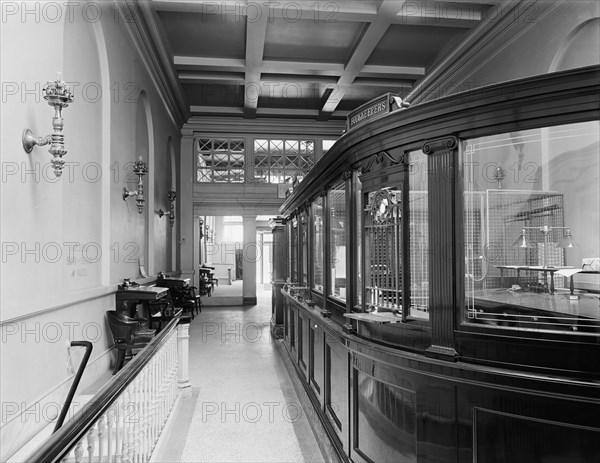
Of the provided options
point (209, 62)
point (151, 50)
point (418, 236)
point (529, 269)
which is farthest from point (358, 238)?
point (209, 62)

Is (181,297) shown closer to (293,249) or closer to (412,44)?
(293,249)

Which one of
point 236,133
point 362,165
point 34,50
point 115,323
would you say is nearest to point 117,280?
point 115,323

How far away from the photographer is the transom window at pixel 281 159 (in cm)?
1275

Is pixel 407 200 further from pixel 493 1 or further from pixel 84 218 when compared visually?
pixel 493 1

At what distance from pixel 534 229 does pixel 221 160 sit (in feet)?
36.7

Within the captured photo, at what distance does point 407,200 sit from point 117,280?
4495 mm

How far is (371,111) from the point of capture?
9.07 feet

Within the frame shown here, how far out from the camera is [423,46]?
845 centimetres

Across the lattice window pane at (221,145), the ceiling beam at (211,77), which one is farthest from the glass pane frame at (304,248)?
the lattice window pane at (221,145)

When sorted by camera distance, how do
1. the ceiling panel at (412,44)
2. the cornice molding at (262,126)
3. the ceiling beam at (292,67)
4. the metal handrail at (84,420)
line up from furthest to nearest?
the cornice molding at (262,126)
the ceiling beam at (292,67)
the ceiling panel at (412,44)
the metal handrail at (84,420)

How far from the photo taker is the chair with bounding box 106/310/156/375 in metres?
5.21

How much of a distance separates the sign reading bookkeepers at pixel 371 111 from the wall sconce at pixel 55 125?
81.5 inches

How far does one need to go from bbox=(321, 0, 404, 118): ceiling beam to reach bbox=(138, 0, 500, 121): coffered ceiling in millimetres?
18

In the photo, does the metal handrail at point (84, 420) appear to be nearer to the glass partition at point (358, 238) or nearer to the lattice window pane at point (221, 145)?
the glass partition at point (358, 238)
